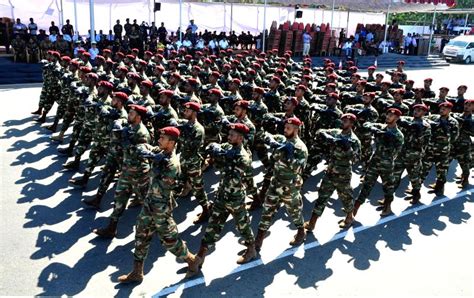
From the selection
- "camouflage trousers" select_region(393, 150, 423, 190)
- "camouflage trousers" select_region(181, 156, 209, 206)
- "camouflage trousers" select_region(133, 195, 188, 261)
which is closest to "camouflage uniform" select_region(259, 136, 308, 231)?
"camouflage trousers" select_region(181, 156, 209, 206)

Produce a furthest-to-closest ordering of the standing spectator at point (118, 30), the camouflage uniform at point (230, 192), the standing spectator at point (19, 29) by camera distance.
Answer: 1. the standing spectator at point (118, 30)
2. the standing spectator at point (19, 29)
3. the camouflage uniform at point (230, 192)

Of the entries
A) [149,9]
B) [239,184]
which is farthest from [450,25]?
[239,184]

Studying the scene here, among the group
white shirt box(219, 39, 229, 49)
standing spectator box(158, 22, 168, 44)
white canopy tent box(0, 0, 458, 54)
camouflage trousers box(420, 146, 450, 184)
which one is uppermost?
white canopy tent box(0, 0, 458, 54)

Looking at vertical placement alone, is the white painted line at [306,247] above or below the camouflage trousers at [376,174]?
below

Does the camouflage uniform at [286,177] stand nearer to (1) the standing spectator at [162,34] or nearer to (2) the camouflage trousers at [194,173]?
(2) the camouflage trousers at [194,173]

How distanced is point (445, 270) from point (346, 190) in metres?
1.56

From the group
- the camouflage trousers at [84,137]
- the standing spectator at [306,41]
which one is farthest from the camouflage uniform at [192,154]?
the standing spectator at [306,41]

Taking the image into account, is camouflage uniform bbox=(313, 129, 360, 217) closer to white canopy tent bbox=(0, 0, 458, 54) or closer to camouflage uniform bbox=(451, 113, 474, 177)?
camouflage uniform bbox=(451, 113, 474, 177)

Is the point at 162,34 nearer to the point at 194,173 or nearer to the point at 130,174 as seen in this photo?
the point at 194,173

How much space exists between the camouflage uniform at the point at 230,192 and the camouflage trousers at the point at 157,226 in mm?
511

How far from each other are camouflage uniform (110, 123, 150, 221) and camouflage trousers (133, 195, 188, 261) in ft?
3.18

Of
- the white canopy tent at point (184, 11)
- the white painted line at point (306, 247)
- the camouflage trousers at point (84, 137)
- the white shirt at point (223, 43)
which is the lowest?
the white painted line at point (306, 247)

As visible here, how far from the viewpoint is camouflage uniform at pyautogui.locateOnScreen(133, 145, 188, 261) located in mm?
4535

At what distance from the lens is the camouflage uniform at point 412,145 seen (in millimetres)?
6863
